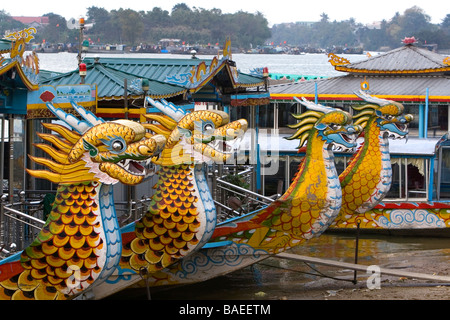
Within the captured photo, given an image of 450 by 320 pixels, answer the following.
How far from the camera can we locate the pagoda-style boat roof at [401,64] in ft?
86.2

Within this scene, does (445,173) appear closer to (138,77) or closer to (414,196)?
(414,196)

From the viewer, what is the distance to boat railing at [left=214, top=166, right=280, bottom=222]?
16.8 metres

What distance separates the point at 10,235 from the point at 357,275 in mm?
7705

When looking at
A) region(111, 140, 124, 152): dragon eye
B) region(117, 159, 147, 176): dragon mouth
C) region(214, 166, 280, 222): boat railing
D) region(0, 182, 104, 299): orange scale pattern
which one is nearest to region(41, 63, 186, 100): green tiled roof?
region(214, 166, 280, 222): boat railing

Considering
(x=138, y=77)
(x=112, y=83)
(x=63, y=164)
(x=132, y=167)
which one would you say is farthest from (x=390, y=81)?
(x=63, y=164)

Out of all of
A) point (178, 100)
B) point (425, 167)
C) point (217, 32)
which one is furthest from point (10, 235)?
point (217, 32)

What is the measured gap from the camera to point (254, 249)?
50.5 ft

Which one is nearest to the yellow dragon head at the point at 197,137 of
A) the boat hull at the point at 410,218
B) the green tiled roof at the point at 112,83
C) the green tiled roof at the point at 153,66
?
the green tiled roof at the point at 112,83

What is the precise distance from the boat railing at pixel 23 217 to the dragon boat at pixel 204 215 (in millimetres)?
976

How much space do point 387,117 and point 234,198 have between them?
4.04m

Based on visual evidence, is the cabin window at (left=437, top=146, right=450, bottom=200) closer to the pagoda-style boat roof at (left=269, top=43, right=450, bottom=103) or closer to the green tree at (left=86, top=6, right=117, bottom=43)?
the pagoda-style boat roof at (left=269, top=43, right=450, bottom=103)

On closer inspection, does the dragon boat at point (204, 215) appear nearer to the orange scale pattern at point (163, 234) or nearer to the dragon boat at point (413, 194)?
the orange scale pattern at point (163, 234)

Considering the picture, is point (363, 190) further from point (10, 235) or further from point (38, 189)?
point (10, 235)

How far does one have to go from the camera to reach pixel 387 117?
60.2ft
